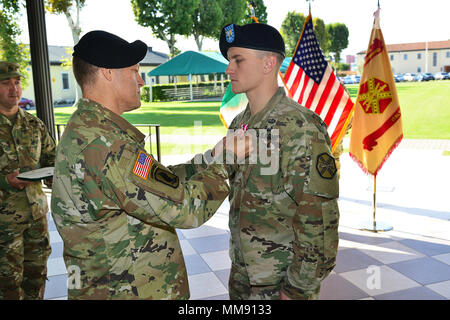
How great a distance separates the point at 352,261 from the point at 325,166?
247 centimetres

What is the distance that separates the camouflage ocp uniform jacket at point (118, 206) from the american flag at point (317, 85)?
10.2 feet

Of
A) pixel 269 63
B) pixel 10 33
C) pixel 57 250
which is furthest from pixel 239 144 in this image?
pixel 10 33

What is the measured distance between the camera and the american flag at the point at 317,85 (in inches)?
169

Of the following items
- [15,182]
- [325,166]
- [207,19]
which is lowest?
[15,182]

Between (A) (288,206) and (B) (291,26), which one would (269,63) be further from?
(B) (291,26)

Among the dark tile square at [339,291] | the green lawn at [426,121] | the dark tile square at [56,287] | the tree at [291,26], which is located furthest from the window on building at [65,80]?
the dark tile square at [339,291]

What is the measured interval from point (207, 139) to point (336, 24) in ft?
171

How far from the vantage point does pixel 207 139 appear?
448 inches

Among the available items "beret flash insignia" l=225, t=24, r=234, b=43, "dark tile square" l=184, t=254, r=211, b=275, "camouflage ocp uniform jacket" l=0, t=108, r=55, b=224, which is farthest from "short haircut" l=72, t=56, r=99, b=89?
"dark tile square" l=184, t=254, r=211, b=275

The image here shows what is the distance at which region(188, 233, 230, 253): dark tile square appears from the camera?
427 centimetres

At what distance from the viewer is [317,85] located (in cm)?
429

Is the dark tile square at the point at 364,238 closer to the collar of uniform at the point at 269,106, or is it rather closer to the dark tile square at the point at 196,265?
the dark tile square at the point at 196,265

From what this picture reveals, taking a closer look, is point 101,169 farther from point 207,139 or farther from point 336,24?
point 336,24
